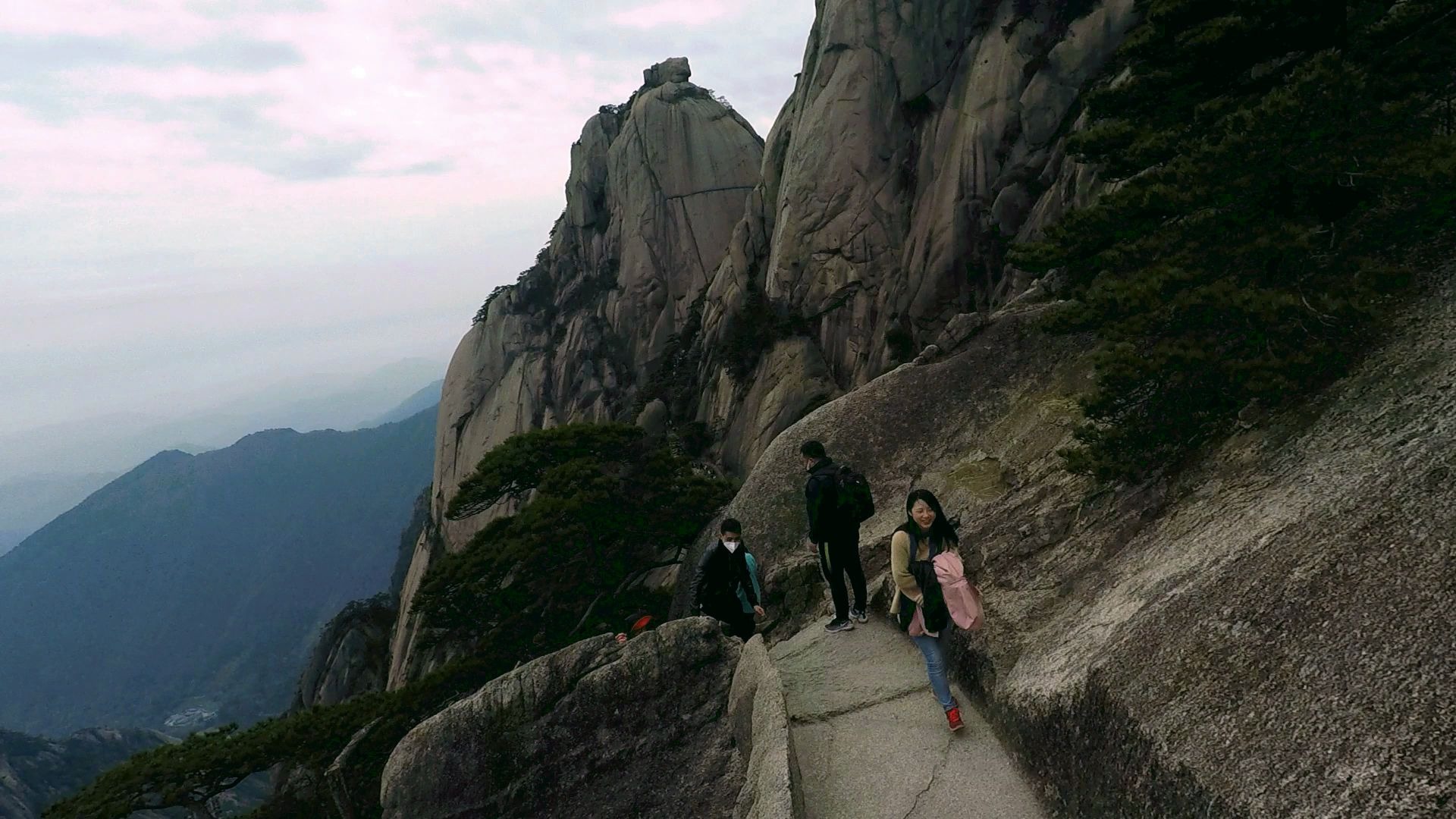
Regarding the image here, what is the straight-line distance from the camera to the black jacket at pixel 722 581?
8.34 metres

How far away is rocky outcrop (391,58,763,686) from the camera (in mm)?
48812

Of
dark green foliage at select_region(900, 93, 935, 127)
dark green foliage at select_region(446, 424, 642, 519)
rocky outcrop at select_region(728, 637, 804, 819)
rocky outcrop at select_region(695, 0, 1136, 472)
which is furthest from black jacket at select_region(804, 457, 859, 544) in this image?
dark green foliage at select_region(900, 93, 935, 127)

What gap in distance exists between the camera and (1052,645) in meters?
6.63

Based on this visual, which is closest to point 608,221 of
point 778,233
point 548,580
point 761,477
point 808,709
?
point 778,233

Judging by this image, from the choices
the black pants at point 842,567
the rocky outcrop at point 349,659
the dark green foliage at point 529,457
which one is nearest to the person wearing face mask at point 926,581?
the black pants at point 842,567

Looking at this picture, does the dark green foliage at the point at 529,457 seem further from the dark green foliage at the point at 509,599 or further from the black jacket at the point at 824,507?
the black jacket at the point at 824,507

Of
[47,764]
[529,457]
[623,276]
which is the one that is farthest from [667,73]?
[47,764]

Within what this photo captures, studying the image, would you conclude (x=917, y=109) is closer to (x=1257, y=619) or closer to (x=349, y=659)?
(x=1257, y=619)

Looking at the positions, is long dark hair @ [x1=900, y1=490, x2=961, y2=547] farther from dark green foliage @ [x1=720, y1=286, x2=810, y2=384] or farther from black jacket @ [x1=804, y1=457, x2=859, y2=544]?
dark green foliage @ [x1=720, y1=286, x2=810, y2=384]

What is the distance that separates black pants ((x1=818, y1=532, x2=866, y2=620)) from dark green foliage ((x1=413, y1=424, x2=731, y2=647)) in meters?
12.5

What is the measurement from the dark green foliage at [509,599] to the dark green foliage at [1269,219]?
14.9 m

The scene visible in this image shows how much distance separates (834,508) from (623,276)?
4420cm

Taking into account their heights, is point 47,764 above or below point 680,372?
below

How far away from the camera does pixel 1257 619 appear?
16.2 ft
